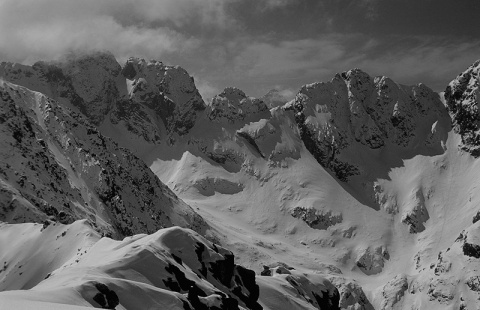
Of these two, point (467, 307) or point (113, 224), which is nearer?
point (113, 224)

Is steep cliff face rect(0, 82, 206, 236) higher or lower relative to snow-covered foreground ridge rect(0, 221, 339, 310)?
higher

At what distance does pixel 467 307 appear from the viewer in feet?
645

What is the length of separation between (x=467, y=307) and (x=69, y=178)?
493 ft

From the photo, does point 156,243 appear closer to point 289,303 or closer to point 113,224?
point 289,303

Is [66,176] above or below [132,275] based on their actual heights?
above

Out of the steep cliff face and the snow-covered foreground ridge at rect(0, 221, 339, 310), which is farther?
the steep cliff face

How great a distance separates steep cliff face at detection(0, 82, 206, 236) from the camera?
12375 centimetres

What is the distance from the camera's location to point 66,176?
514 ft

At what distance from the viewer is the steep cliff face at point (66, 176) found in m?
124

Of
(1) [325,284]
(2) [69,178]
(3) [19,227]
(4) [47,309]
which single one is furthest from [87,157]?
(4) [47,309]

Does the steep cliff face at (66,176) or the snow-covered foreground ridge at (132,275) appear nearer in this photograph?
the snow-covered foreground ridge at (132,275)

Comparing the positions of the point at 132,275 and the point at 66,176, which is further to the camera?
the point at 66,176

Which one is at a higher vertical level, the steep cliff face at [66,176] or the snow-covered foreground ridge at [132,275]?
the steep cliff face at [66,176]

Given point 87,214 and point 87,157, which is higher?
point 87,157
